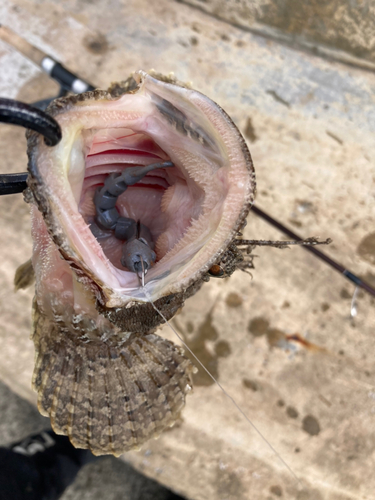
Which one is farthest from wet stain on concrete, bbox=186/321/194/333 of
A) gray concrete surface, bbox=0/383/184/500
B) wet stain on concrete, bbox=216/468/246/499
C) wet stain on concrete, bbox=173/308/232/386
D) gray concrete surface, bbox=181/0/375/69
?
gray concrete surface, bbox=181/0/375/69

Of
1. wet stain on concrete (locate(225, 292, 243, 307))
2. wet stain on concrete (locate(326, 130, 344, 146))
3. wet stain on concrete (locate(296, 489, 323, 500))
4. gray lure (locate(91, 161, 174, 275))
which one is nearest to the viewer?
gray lure (locate(91, 161, 174, 275))

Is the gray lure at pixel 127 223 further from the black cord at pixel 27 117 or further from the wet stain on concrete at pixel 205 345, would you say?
the wet stain on concrete at pixel 205 345

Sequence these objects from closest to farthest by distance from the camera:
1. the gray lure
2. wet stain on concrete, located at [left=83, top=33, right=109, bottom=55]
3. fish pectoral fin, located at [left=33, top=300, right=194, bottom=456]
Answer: the gray lure → fish pectoral fin, located at [left=33, top=300, right=194, bottom=456] → wet stain on concrete, located at [left=83, top=33, right=109, bottom=55]

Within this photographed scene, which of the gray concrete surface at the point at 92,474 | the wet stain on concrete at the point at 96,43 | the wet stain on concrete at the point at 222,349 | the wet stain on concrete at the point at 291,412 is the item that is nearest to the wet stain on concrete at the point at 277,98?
the wet stain on concrete at the point at 96,43

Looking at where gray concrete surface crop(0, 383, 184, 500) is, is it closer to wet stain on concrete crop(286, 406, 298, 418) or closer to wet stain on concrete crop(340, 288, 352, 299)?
wet stain on concrete crop(286, 406, 298, 418)

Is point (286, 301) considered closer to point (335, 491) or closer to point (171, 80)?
point (335, 491)

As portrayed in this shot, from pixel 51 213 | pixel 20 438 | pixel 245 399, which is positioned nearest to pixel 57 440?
pixel 20 438
